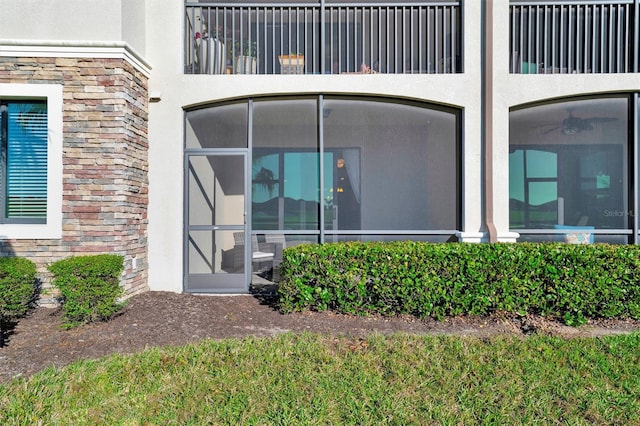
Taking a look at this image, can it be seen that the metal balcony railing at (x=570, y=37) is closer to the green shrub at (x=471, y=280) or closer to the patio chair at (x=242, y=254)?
the green shrub at (x=471, y=280)

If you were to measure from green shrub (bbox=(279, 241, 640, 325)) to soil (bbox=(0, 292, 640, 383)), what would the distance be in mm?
165

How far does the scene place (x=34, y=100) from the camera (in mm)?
6113

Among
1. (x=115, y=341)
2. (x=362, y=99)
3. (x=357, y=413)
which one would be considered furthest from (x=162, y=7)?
(x=357, y=413)

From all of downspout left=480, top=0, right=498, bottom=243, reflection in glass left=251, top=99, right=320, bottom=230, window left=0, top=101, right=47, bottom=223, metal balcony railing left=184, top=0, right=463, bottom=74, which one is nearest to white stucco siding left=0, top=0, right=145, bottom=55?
window left=0, top=101, right=47, bottom=223

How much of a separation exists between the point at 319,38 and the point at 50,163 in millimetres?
4640

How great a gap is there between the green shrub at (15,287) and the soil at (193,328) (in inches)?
8.1

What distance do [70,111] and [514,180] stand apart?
7.09 metres

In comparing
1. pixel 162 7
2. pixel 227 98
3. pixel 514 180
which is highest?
pixel 162 7

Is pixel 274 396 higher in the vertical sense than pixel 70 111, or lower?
lower

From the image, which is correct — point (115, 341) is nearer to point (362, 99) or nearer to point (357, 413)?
point (357, 413)

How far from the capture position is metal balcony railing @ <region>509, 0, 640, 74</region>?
7.06m

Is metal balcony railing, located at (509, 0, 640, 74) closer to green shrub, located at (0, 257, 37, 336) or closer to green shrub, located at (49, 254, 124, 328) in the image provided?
green shrub, located at (49, 254, 124, 328)

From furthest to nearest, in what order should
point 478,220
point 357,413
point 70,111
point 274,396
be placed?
point 478,220, point 70,111, point 274,396, point 357,413

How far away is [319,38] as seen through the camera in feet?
23.6
